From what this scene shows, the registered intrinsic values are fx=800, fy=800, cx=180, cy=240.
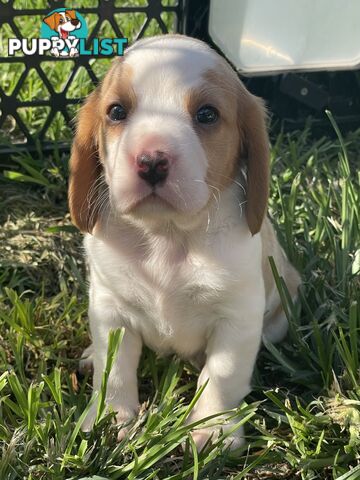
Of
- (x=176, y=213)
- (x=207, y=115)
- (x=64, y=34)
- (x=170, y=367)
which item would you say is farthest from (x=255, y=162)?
(x=64, y=34)

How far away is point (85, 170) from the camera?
264 centimetres

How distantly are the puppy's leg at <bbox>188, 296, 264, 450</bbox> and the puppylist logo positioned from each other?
6.11ft

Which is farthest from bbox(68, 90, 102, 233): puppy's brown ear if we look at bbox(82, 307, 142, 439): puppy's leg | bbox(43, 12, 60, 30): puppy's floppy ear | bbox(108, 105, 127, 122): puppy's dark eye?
bbox(43, 12, 60, 30): puppy's floppy ear

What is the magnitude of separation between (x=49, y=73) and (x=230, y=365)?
259cm

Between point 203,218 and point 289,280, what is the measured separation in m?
0.74

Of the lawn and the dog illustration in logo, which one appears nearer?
the lawn

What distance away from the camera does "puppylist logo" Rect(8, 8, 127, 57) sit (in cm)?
402

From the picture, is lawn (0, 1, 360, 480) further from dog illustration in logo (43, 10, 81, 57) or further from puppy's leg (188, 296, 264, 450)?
dog illustration in logo (43, 10, 81, 57)

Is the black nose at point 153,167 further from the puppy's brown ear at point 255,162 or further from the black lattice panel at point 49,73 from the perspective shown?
the black lattice panel at point 49,73

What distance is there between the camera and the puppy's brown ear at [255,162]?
8.31 ft

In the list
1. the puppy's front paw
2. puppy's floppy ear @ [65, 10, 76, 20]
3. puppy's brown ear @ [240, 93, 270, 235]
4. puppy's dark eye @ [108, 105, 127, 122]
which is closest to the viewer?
puppy's dark eye @ [108, 105, 127, 122]

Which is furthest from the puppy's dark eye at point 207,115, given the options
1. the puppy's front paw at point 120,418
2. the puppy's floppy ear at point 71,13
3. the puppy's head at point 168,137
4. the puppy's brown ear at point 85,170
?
the puppy's floppy ear at point 71,13

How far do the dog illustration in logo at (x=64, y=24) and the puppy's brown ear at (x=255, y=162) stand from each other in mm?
1695

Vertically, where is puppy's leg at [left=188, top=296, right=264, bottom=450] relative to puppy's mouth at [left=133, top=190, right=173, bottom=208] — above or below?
below
